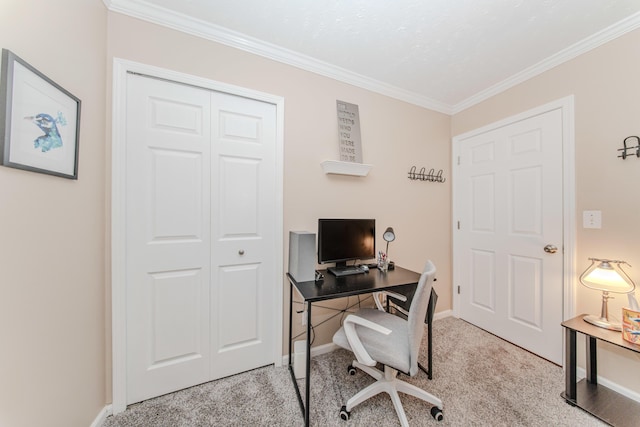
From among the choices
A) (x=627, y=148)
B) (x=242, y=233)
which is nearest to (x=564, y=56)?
(x=627, y=148)

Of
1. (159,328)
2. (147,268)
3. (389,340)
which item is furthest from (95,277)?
(389,340)

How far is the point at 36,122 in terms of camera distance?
36.3 inches

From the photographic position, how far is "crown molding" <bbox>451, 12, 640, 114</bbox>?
1524 millimetres

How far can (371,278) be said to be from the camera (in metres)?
1.78

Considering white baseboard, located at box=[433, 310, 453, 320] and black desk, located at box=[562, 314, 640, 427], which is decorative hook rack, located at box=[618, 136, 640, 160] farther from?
white baseboard, located at box=[433, 310, 453, 320]

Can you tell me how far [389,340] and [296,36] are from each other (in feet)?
7.04

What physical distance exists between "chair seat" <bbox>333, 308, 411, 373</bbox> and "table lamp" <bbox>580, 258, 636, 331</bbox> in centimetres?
127

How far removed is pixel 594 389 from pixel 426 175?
2.02 m

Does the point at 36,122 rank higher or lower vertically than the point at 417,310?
higher

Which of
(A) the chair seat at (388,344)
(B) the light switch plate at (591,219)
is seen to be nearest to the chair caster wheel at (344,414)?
(A) the chair seat at (388,344)

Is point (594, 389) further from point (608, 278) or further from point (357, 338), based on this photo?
point (357, 338)

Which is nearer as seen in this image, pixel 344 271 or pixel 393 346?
pixel 393 346

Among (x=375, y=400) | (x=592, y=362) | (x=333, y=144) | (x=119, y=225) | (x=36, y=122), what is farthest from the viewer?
(x=333, y=144)

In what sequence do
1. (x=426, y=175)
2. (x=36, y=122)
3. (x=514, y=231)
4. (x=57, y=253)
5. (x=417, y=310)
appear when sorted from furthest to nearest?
(x=426, y=175) < (x=514, y=231) < (x=417, y=310) < (x=57, y=253) < (x=36, y=122)
